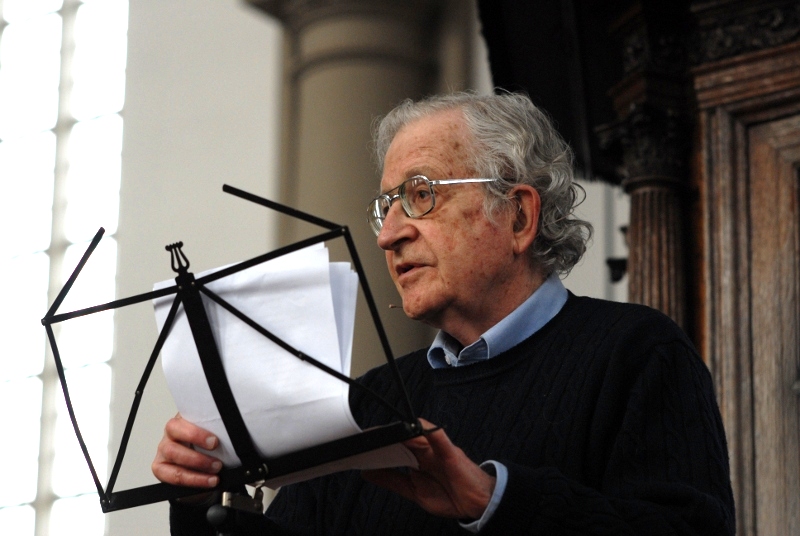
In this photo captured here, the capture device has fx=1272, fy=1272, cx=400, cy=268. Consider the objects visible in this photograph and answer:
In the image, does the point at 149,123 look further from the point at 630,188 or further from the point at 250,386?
the point at 250,386

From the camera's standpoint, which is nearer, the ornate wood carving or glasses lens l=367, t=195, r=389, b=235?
glasses lens l=367, t=195, r=389, b=235

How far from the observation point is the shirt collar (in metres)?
2.56

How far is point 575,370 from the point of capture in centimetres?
243

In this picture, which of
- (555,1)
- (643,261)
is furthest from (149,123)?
(643,261)

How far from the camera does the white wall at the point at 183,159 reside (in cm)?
802

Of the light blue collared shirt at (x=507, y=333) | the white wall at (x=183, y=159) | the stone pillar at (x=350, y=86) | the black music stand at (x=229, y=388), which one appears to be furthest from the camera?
the white wall at (x=183, y=159)

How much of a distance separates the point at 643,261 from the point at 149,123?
5.45 meters

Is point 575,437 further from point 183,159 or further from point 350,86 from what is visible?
point 183,159


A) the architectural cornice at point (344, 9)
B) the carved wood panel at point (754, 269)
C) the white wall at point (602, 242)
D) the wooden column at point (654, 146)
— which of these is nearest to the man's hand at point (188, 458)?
the carved wood panel at point (754, 269)

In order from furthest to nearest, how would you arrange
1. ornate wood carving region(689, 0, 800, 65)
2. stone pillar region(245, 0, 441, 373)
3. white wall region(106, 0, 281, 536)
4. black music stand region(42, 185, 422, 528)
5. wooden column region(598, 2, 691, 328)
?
white wall region(106, 0, 281, 536), stone pillar region(245, 0, 441, 373), wooden column region(598, 2, 691, 328), ornate wood carving region(689, 0, 800, 65), black music stand region(42, 185, 422, 528)

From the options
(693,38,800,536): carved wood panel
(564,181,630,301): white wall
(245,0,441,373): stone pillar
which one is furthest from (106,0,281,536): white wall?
(693,38,800,536): carved wood panel

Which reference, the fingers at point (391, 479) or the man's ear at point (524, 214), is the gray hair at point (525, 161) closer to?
the man's ear at point (524, 214)

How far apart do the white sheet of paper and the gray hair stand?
2.46ft

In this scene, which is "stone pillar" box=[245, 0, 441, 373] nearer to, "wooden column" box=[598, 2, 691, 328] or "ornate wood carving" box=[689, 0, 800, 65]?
"wooden column" box=[598, 2, 691, 328]
